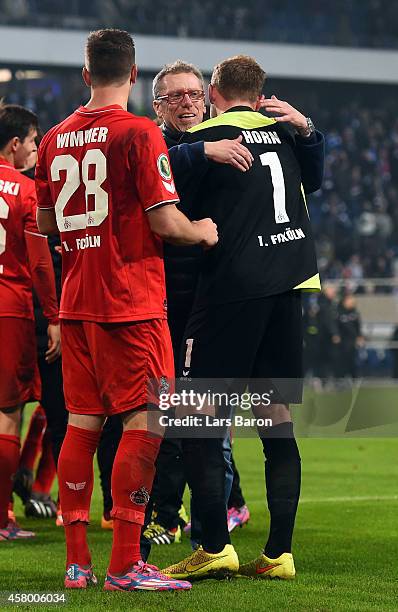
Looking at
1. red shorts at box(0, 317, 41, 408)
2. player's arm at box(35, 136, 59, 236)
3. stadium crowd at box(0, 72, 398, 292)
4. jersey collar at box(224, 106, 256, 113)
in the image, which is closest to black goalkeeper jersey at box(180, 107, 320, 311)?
jersey collar at box(224, 106, 256, 113)

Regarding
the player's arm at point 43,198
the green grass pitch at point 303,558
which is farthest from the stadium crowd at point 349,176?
the player's arm at point 43,198

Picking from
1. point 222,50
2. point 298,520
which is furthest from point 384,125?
point 298,520

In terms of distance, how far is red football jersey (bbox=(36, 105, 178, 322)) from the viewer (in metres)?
4.12

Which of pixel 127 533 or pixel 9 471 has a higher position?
pixel 127 533

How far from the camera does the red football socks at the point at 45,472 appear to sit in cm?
708

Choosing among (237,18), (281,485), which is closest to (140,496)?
(281,485)

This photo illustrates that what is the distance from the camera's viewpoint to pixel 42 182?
14.7 feet

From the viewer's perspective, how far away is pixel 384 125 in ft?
108

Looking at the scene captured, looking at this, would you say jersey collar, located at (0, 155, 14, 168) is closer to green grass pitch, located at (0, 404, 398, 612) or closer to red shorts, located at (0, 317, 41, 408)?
red shorts, located at (0, 317, 41, 408)

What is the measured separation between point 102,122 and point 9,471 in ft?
7.49

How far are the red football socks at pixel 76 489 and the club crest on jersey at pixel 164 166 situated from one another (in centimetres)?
98

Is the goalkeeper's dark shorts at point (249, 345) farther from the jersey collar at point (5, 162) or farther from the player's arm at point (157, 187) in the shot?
the jersey collar at point (5, 162)

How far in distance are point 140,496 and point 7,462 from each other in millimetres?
1786

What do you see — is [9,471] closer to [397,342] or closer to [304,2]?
[397,342]
